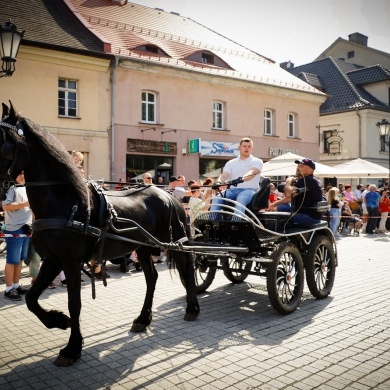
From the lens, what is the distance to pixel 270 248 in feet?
18.9

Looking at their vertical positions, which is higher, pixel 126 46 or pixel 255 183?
pixel 126 46

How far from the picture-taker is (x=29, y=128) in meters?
3.76

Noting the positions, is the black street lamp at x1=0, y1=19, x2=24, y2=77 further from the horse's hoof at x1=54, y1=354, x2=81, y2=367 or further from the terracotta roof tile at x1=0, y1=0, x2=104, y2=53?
the terracotta roof tile at x1=0, y1=0, x2=104, y2=53

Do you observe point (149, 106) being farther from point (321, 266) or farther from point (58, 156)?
point (58, 156)

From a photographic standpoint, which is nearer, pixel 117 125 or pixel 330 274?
pixel 330 274

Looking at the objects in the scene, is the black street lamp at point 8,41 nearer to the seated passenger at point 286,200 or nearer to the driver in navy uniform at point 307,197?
the seated passenger at point 286,200

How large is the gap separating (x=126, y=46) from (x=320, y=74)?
789 inches

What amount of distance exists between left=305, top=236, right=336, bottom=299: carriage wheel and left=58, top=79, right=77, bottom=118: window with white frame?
13.2 m

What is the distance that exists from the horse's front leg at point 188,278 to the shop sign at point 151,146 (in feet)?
43.7

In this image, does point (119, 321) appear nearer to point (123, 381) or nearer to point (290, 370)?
point (123, 381)

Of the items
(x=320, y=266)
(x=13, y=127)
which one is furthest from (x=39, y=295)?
(x=320, y=266)

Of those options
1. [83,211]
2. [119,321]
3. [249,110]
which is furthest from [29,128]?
[249,110]

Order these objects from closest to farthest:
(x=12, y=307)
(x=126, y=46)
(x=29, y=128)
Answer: (x=29, y=128)
(x=12, y=307)
(x=126, y=46)

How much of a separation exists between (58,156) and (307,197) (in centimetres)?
375
